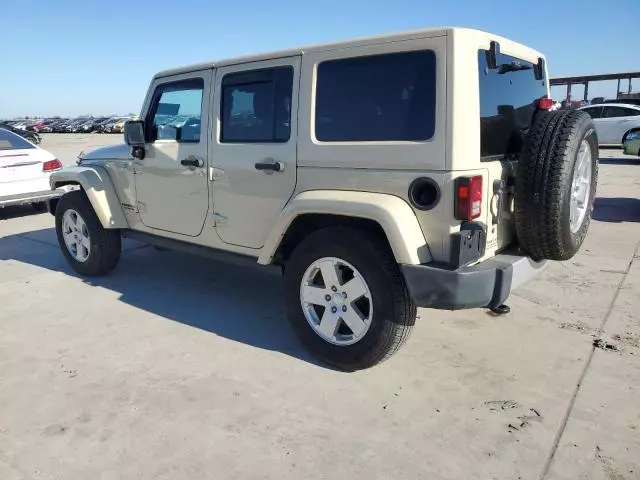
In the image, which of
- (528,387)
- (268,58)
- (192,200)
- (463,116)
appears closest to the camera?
(463,116)

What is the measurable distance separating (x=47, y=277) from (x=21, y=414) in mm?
2779

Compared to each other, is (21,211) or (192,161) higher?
(192,161)

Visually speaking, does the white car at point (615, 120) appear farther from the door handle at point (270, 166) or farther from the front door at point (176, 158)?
the door handle at point (270, 166)

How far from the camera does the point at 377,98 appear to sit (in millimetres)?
2988

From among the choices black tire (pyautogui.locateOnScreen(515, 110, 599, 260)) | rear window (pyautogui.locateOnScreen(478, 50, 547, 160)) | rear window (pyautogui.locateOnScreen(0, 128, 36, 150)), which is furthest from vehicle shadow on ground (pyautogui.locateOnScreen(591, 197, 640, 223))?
rear window (pyautogui.locateOnScreen(0, 128, 36, 150))

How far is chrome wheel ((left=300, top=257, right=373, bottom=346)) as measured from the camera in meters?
3.12

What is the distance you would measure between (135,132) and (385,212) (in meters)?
2.64

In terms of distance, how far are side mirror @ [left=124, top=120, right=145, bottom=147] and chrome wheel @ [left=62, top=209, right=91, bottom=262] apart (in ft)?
3.71

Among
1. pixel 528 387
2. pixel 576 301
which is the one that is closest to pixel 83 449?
pixel 528 387

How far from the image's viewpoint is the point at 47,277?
529 cm

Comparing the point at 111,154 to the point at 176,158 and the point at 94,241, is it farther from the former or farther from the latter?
the point at 176,158

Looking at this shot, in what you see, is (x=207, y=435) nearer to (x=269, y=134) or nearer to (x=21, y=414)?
(x=21, y=414)

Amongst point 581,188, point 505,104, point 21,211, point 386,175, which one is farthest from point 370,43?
point 21,211

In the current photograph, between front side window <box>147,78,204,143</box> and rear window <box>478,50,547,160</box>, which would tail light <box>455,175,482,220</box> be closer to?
rear window <box>478,50,547,160</box>
